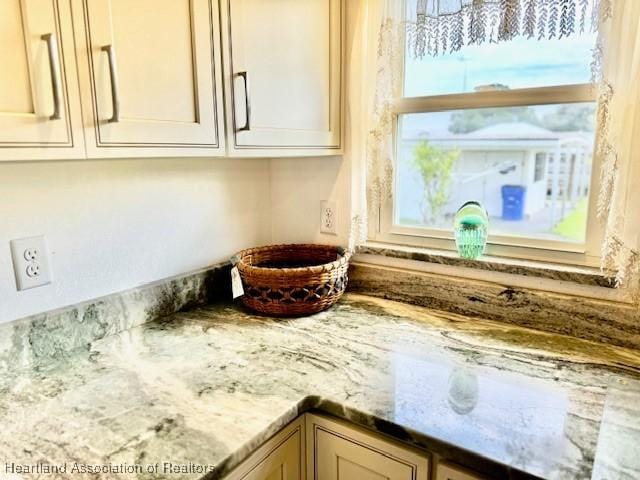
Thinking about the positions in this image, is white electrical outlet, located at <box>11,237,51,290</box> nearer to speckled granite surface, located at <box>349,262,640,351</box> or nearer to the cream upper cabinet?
the cream upper cabinet

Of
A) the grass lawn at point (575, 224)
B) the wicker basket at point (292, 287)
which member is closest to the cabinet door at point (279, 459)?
the wicker basket at point (292, 287)

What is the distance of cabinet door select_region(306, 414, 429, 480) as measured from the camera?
2.66 ft

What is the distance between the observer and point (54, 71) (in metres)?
0.77

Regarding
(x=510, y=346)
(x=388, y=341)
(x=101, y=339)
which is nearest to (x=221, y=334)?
(x=101, y=339)

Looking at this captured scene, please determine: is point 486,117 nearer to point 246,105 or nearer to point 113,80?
point 246,105

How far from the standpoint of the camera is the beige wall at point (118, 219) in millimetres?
1020

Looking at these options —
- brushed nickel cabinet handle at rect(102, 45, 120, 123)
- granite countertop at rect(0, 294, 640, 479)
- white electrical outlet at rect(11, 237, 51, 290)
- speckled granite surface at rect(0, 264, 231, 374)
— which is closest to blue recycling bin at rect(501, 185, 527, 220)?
granite countertop at rect(0, 294, 640, 479)

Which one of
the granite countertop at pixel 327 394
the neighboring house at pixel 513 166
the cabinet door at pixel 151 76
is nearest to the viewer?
→ the granite countertop at pixel 327 394

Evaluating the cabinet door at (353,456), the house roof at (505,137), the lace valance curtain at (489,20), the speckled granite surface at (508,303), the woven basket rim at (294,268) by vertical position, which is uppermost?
the lace valance curtain at (489,20)

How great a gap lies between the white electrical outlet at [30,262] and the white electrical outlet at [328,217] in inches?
32.7

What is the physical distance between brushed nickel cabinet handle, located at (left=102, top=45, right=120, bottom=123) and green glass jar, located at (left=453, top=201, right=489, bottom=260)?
0.92 meters

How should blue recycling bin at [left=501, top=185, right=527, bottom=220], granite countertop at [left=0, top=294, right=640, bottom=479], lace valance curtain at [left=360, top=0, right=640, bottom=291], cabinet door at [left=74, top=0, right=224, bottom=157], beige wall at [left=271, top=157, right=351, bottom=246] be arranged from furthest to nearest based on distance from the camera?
beige wall at [left=271, top=157, right=351, bottom=246] → blue recycling bin at [left=501, top=185, right=527, bottom=220] → lace valance curtain at [left=360, top=0, right=640, bottom=291] → cabinet door at [left=74, top=0, right=224, bottom=157] → granite countertop at [left=0, top=294, right=640, bottom=479]

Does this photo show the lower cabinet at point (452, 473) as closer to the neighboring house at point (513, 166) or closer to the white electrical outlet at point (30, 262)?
the neighboring house at point (513, 166)

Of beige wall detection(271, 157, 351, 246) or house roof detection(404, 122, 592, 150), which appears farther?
beige wall detection(271, 157, 351, 246)
